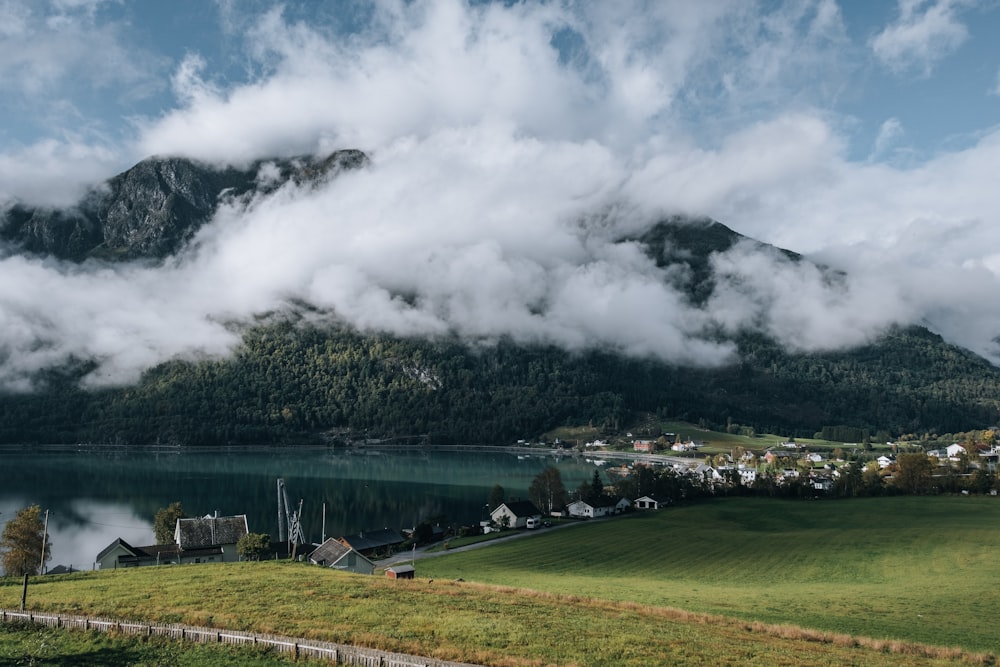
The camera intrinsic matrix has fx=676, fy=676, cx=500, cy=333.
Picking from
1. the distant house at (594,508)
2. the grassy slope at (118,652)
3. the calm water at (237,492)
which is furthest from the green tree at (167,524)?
the distant house at (594,508)

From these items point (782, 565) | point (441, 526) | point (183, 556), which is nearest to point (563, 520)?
point (441, 526)

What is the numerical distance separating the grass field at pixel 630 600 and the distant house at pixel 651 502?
32.8 m

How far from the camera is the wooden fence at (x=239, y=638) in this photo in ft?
67.2

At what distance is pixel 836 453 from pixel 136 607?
195 metres

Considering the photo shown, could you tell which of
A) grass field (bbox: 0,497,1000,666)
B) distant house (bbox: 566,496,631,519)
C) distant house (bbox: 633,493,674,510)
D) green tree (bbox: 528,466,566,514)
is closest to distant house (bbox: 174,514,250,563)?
grass field (bbox: 0,497,1000,666)

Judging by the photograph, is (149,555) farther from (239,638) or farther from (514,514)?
(239,638)

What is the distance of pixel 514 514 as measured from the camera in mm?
89000

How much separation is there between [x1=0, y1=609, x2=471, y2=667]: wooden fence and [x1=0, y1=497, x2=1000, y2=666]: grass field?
133 cm

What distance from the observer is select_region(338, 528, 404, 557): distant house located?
6700 cm

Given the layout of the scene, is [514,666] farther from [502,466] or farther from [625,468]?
[502,466]

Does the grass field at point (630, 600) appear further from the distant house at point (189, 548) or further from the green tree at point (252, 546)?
the distant house at point (189, 548)

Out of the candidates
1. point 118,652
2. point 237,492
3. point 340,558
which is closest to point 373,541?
point 340,558

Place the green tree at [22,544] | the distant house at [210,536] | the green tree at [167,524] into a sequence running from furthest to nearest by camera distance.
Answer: the green tree at [167,524] → the distant house at [210,536] → the green tree at [22,544]

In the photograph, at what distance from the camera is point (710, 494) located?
362 ft
